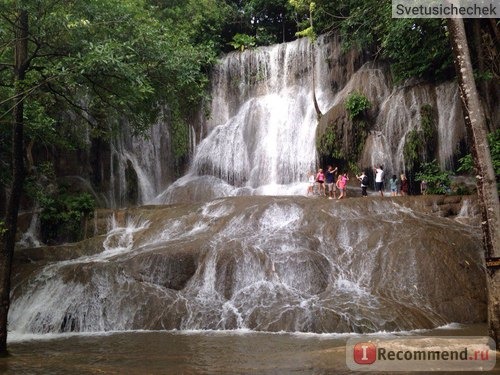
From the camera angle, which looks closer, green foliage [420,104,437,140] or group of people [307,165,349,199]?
group of people [307,165,349,199]

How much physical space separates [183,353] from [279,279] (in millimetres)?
4326

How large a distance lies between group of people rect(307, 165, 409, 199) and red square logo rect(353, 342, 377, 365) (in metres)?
11.3

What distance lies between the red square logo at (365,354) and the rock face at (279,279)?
3.15 metres

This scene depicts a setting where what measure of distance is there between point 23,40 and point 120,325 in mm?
6204

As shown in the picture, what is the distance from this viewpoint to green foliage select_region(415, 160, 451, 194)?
683 inches

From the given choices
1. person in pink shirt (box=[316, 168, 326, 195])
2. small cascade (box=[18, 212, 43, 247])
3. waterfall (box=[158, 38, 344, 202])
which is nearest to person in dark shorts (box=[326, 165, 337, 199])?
person in pink shirt (box=[316, 168, 326, 195])

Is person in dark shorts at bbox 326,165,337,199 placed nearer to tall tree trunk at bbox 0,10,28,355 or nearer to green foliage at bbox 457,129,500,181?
green foliage at bbox 457,129,500,181

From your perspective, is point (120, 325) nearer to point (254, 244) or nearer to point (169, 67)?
point (254, 244)

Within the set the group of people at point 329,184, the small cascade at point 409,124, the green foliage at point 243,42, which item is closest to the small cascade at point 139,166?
the green foliage at point 243,42

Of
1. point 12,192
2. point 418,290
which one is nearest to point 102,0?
point 12,192

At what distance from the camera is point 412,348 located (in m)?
6.61

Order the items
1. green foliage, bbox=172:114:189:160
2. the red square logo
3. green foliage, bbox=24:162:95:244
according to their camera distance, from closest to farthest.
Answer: the red square logo → green foliage, bbox=24:162:95:244 → green foliage, bbox=172:114:189:160

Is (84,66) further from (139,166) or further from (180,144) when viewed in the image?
(180,144)

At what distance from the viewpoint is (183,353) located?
324 inches
